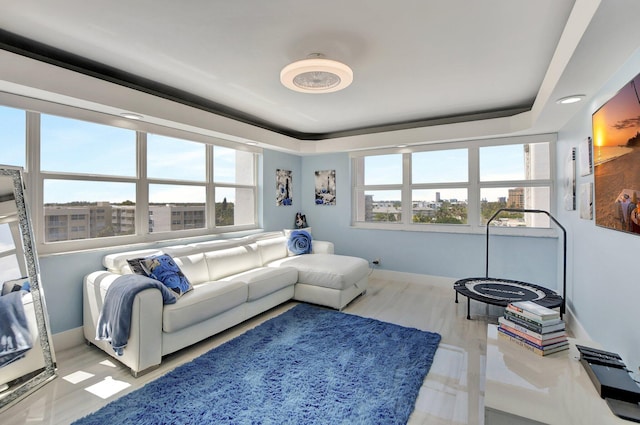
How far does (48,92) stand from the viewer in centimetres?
232

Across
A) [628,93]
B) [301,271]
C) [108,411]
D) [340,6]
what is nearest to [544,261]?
[628,93]

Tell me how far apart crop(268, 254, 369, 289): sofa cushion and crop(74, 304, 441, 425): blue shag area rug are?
628 millimetres

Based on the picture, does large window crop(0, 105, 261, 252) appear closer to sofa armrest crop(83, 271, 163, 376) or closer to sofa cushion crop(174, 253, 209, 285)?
sofa cushion crop(174, 253, 209, 285)

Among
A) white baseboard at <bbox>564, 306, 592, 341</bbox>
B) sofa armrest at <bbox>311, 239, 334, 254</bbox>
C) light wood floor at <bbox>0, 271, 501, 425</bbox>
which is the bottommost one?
light wood floor at <bbox>0, 271, 501, 425</bbox>

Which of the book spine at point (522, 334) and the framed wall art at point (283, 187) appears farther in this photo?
the framed wall art at point (283, 187)

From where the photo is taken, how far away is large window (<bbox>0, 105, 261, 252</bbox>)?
8.47ft

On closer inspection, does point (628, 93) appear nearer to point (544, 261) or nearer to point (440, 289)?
point (544, 261)

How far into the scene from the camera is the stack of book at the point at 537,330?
175 cm

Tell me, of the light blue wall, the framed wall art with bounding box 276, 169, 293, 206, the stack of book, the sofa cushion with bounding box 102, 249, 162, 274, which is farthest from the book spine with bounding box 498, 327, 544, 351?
the framed wall art with bounding box 276, 169, 293, 206

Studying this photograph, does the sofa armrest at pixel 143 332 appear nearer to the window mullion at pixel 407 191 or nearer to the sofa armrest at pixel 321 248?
the sofa armrest at pixel 321 248

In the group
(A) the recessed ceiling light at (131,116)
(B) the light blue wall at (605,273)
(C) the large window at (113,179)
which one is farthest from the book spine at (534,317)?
(A) the recessed ceiling light at (131,116)

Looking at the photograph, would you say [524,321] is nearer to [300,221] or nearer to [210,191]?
[210,191]

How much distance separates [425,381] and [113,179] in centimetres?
347

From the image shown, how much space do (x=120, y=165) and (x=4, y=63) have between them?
47.7 inches
